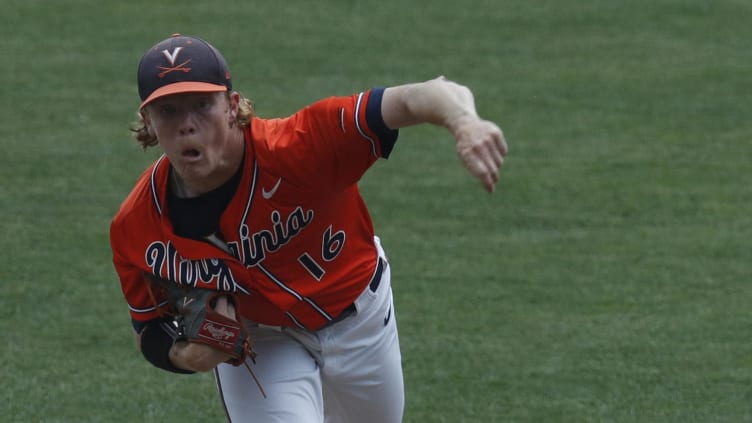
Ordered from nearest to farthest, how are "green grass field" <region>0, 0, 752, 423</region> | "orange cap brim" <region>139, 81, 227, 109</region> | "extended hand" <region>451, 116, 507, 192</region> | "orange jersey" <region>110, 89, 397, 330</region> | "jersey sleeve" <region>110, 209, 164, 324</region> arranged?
1. "extended hand" <region>451, 116, 507, 192</region>
2. "orange cap brim" <region>139, 81, 227, 109</region>
3. "orange jersey" <region>110, 89, 397, 330</region>
4. "jersey sleeve" <region>110, 209, 164, 324</region>
5. "green grass field" <region>0, 0, 752, 423</region>

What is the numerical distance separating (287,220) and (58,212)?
14.4 feet

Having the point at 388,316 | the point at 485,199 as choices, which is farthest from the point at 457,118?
the point at 485,199

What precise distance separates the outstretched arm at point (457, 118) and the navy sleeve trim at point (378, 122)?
0.05 feet

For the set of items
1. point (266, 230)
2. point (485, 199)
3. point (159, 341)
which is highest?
point (266, 230)

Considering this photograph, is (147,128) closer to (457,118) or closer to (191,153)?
(191,153)

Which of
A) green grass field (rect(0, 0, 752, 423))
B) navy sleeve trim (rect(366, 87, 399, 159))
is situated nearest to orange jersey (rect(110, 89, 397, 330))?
navy sleeve trim (rect(366, 87, 399, 159))

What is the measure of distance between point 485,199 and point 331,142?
4597 mm

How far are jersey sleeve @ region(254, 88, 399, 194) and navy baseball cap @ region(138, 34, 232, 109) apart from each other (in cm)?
22

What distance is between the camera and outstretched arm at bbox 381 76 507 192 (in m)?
3.01

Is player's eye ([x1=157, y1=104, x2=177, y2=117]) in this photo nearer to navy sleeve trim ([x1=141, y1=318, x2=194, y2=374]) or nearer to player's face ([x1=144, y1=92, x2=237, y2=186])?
player's face ([x1=144, y1=92, x2=237, y2=186])

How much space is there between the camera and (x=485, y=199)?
826cm

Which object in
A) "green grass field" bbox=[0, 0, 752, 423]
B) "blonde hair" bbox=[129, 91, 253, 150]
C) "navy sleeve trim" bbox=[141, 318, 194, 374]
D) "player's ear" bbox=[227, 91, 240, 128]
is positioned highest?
"player's ear" bbox=[227, 91, 240, 128]

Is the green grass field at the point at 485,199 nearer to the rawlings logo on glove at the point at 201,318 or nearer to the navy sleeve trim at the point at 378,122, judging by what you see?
the rawlings logo on glove at the point at 201,318

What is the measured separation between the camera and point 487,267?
722 cm
